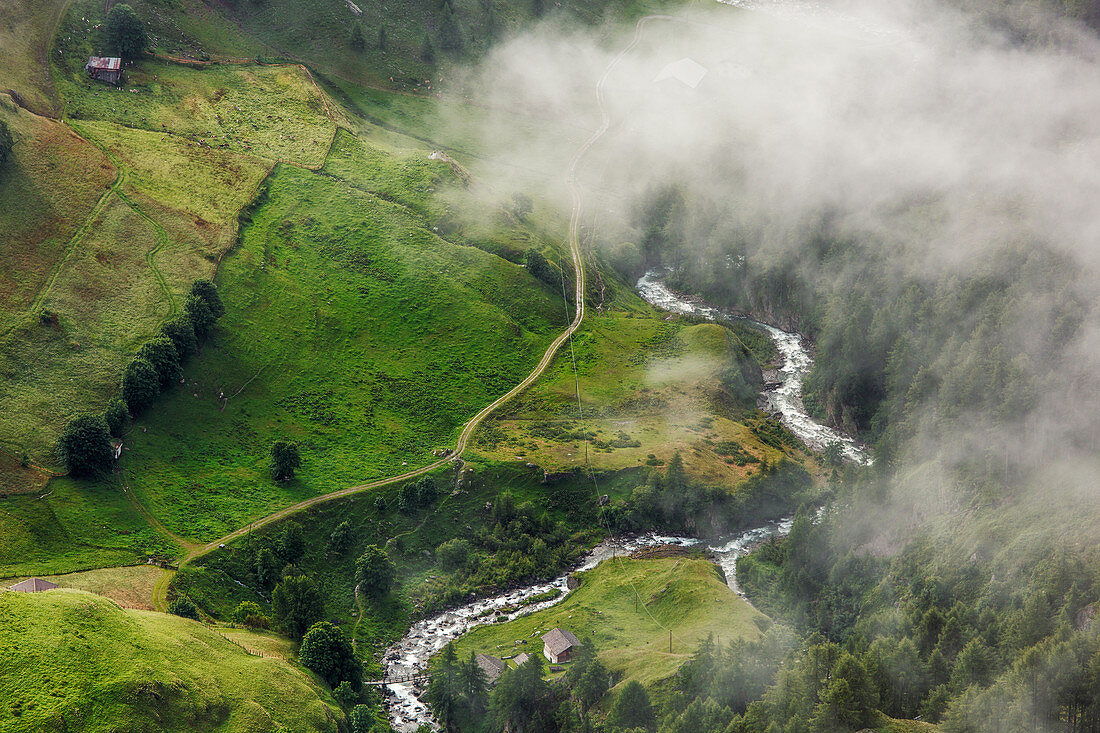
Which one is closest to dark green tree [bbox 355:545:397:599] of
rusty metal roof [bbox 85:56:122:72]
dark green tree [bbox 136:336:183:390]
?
dark green tree [bbox 136:336:183:390]

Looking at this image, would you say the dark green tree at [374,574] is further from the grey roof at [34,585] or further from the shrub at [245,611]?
the grey roof at [34,585]

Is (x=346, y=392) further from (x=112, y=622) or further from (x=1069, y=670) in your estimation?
(x=1069, y=670)

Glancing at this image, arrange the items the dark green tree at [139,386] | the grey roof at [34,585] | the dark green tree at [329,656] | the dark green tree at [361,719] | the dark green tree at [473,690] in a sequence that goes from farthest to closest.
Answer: the dark green tree at [139,386], the dark green tree at [473,690], the dark green tree at [329,656], the dark green tree at [361,719], the grey roof at [34,585]

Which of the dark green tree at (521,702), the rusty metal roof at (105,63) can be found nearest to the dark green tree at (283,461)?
the dark green tree at (521,702)

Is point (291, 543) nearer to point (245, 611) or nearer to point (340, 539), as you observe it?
point (340, 539)

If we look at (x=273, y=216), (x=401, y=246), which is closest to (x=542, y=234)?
(x=401, y=246)
